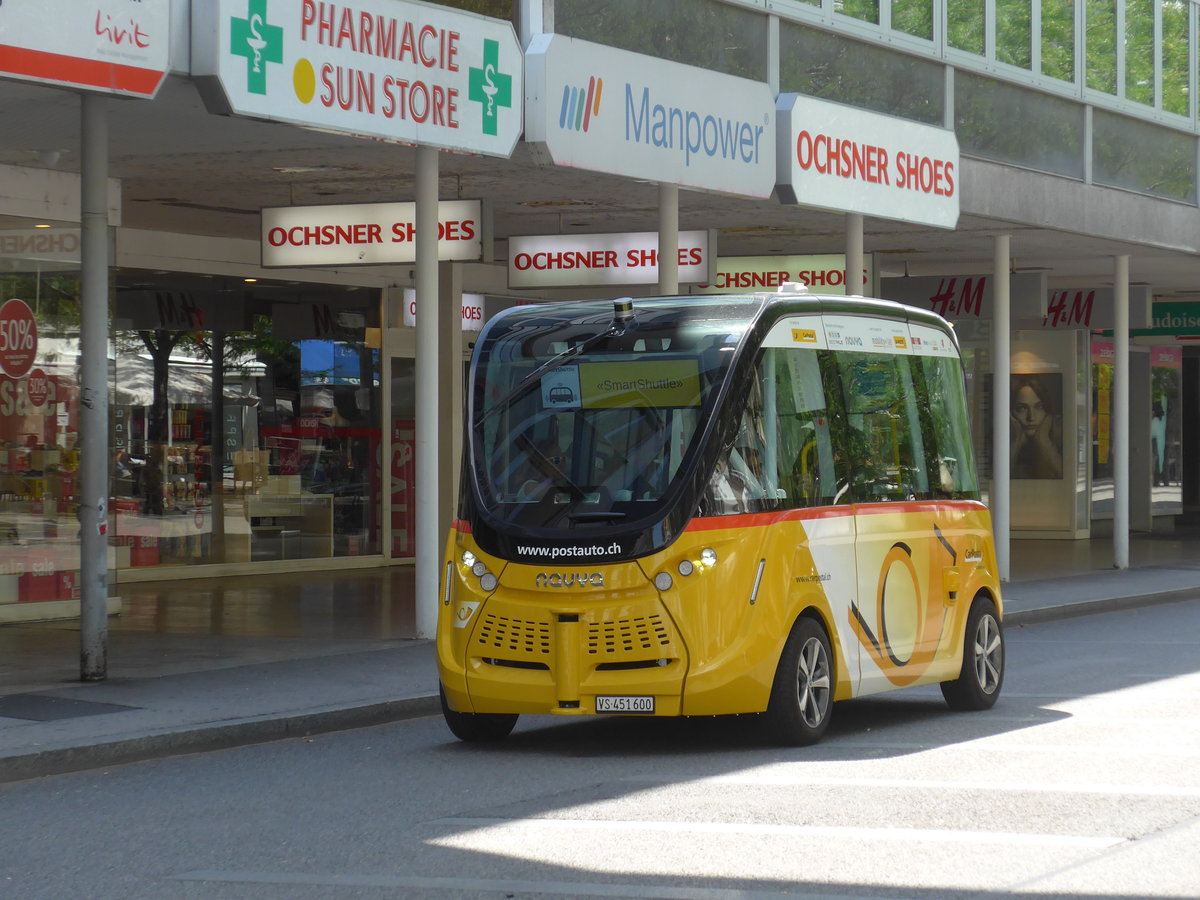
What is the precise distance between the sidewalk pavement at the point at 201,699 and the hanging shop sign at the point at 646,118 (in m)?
4.38

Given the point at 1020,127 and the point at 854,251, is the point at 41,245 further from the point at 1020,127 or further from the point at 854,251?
the point at 1020,127

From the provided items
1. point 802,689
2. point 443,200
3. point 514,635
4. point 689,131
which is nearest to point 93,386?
point 514,635

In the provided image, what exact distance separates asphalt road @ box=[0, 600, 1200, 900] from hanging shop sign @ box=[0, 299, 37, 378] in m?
6.95

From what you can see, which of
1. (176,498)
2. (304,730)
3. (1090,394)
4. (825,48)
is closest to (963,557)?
(304,730)

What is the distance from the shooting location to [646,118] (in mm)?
16312

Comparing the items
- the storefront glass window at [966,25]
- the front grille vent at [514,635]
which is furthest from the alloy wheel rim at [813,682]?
the storefront glass window at [966,25]

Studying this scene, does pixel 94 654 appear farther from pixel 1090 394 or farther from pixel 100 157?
pixel 1090 394

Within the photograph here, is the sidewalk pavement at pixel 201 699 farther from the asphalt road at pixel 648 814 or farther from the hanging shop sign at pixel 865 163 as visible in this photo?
the hanging shop sign at pixel 865 163

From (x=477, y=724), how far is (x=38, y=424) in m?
7.95

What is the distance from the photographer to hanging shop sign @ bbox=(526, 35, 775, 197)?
603 inches

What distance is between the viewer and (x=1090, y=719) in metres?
11.8

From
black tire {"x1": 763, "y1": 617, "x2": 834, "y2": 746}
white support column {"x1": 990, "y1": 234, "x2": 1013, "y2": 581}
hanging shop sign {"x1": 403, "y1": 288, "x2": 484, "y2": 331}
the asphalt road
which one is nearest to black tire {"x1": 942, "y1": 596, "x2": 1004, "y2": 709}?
the asphalt road

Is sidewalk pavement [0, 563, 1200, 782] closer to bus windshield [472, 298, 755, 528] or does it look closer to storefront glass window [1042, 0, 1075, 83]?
bus windshield [472, 298, 755, 528]

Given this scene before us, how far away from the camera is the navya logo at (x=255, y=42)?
12.5 m
